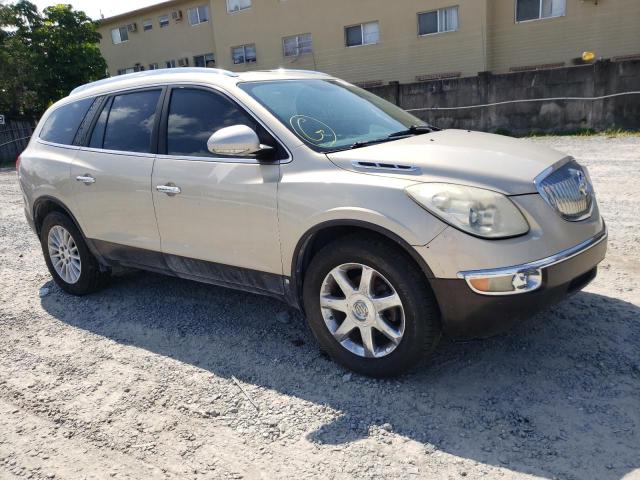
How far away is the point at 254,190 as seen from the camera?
3.50m

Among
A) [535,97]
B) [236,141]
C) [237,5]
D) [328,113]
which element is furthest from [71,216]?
[237,5]

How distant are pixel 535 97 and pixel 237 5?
16.5 metres

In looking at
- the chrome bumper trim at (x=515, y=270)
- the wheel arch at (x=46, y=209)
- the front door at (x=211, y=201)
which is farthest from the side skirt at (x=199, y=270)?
the chrome bumper trim at (x=515, y=270)

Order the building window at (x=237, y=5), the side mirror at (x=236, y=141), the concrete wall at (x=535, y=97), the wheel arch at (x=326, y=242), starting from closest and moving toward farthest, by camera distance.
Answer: the wheel arch at (x=326, y=242) < the side mirror at (x=236, y=141) < the concrete wall at (x=535, y=97) < the building window at (x=237, y=5)

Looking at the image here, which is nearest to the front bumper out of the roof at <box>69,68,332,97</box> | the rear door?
the roof at <box>69,68,332,97</box>

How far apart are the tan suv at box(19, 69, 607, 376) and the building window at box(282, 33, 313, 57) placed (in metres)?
21.0

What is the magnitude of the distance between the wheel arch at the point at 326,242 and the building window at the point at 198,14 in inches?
1104

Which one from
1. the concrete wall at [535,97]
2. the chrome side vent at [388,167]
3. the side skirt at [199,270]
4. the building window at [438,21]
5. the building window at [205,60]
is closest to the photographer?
the chrome side vent at [388,167]

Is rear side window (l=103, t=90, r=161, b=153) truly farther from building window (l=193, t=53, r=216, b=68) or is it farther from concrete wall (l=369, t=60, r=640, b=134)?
building window (l=193, t=53, r=216, b=68)

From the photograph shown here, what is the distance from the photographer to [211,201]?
3.72 metres

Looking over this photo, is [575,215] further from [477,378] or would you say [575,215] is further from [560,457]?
[560,457]

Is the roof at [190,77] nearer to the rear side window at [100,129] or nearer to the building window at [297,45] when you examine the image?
the rear side window at [100,129]

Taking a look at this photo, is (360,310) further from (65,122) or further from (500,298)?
(65,122)

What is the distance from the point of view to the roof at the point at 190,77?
12.9 ft
